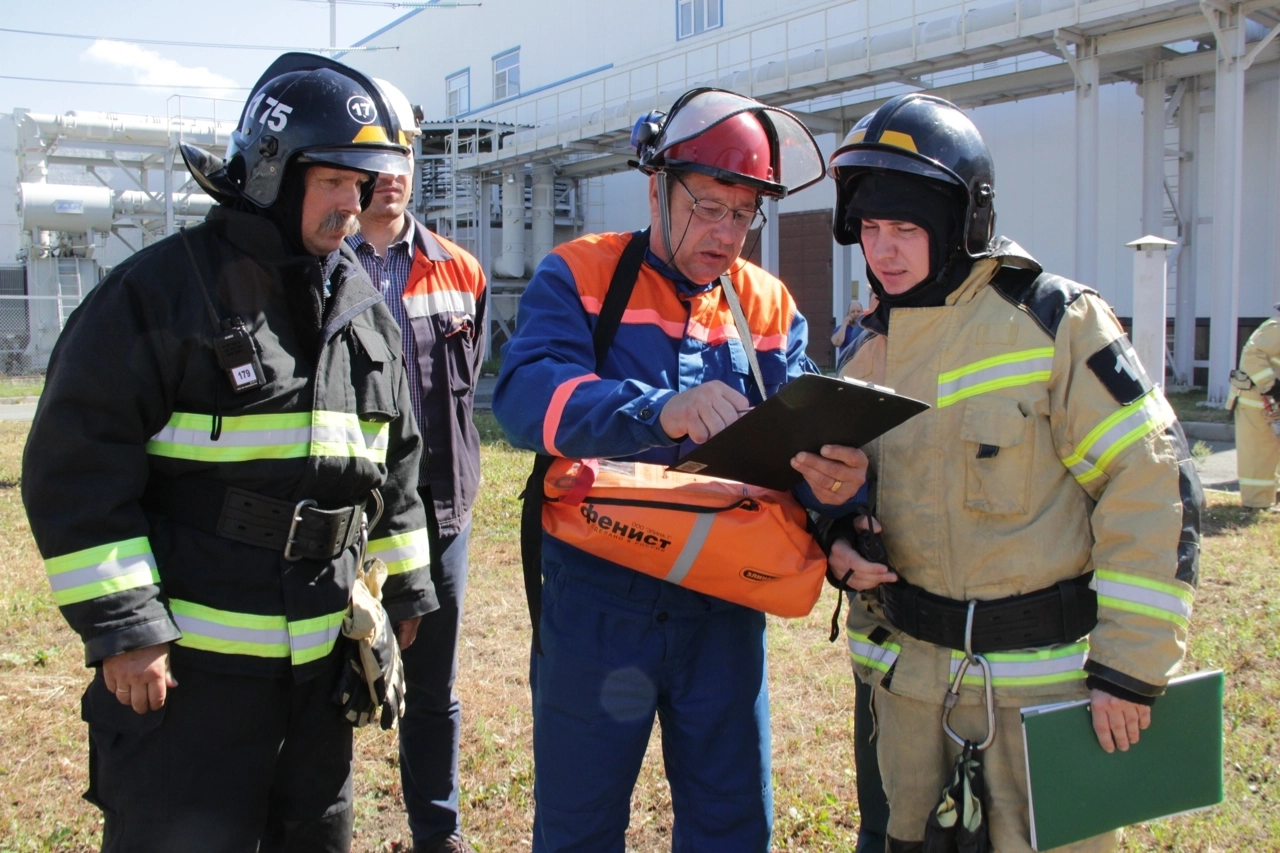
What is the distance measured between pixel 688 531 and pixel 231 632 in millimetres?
1038

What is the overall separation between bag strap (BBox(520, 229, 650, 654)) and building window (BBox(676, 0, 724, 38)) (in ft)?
67.7

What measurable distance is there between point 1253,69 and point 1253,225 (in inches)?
90.1

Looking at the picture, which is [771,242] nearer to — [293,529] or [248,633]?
[293,529]

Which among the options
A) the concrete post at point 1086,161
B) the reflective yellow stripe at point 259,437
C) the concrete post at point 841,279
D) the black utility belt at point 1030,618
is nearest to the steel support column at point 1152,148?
the concrete post at point 1086,161

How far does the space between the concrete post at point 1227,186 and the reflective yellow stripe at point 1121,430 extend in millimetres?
12293

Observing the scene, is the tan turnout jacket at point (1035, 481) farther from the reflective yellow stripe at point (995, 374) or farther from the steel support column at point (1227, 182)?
the steel support column at point (1227, 182)

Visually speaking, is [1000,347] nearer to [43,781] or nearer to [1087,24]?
[43,781]

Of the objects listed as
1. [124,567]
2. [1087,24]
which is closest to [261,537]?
[124,567]

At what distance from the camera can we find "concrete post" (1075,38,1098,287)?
13.0 metres

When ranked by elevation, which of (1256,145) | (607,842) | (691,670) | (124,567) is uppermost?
(1256,145)

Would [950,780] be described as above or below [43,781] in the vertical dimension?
above

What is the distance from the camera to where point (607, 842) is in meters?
2.28

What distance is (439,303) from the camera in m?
3.31

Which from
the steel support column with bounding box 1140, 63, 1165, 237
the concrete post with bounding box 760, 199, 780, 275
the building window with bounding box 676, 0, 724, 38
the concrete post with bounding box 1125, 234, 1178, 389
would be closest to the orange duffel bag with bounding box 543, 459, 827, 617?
the concrete post with bounding box 1125, 234, 1178, 389
